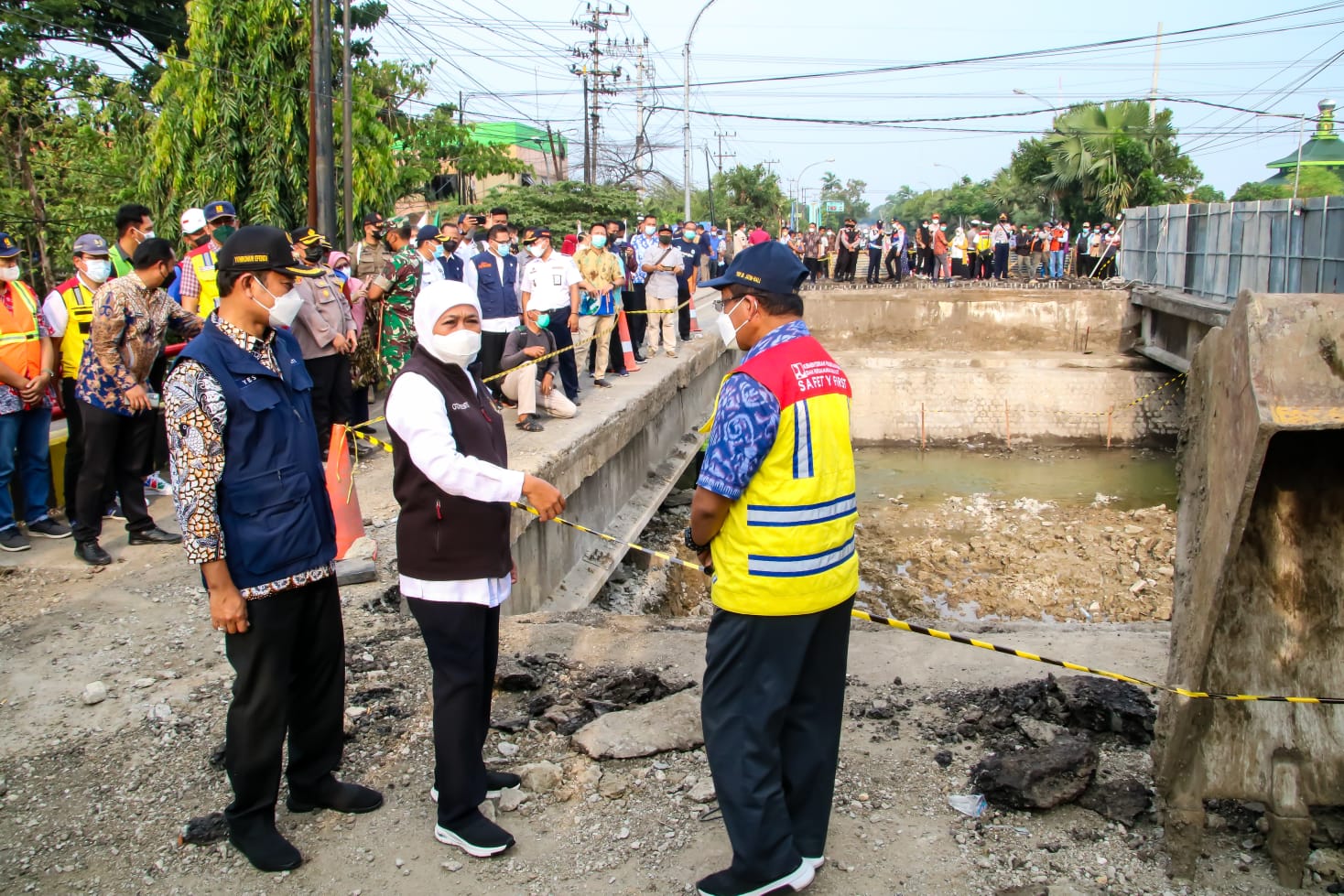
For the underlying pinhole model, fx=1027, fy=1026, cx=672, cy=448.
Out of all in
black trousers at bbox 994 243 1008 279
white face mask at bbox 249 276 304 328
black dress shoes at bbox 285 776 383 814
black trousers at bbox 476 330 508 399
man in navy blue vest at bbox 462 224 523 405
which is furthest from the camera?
black trousers at bbox 994 243 1008 279

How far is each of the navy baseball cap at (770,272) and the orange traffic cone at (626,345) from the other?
10047 mm

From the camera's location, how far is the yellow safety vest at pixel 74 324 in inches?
246

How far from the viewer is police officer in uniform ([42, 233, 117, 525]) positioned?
616 cm

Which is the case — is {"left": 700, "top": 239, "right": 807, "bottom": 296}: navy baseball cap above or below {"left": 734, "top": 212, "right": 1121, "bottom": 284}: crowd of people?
below

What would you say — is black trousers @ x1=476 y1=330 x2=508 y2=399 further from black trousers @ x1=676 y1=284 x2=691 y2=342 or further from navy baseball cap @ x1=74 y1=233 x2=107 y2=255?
black trousers @ x1=676 y1=284 x2=691 y2=342

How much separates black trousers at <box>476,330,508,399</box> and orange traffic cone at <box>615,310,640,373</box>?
10.1ft

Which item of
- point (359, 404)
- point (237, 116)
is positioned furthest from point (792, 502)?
point (237, 116)

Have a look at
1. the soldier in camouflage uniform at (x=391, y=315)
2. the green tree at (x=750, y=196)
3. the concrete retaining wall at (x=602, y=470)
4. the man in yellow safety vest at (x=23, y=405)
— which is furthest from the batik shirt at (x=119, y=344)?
the green tree at (x=750, y=196)

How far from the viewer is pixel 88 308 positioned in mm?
6348

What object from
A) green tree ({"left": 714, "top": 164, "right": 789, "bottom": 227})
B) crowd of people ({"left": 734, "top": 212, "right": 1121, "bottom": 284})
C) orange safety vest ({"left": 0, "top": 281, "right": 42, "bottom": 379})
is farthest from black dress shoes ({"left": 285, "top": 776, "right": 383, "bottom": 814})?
green tree ({"left": 714, "top": 164, "right": 789, "bottom": 227})

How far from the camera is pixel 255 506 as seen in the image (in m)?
3.01

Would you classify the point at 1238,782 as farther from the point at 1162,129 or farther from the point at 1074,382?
the point at 1162,129

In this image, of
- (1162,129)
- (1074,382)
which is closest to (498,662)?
(1074,382)

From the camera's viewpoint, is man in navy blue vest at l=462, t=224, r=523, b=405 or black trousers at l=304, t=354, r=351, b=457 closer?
black trousers at l=304, t=354, r=351, b=457
